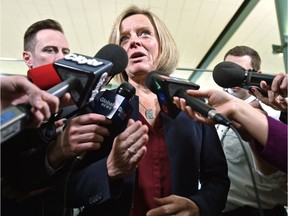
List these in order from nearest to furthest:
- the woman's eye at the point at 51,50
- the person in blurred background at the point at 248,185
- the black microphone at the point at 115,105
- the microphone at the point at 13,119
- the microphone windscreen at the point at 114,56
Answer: the microphone at the point at 13,119, the black microphone at the point at 115,105, the microphone windscreen at the point at 114,56, the person in blurred background at the point at 248,185, the woman's eye at the point at 51,50

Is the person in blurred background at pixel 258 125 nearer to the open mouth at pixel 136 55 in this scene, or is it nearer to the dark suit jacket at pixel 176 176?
the dark suit jacket at pixel 176 176

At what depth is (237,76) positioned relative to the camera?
846 millimetres

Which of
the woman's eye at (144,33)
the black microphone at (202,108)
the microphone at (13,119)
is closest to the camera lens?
the microphone at (13,119)

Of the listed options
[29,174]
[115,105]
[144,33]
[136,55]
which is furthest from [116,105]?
[144,33]

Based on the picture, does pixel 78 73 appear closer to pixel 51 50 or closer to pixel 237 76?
pixel 237 76

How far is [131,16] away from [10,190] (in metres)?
0.72

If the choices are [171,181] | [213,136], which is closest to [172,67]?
[213,136]

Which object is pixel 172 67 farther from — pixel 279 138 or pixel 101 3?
pixel 101 3

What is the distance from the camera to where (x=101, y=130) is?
0.63 meters

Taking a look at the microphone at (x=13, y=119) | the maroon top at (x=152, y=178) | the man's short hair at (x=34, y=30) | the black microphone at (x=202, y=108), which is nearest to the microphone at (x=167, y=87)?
the black microphone at (x=202, y=108)

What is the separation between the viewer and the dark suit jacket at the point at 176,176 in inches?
26.2

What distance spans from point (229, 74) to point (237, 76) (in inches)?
1.6

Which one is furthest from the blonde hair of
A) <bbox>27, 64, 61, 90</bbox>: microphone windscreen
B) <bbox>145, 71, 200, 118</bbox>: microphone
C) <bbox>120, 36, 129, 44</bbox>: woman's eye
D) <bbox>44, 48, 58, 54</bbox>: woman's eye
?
<bbox>44, 48, 58, 54</bbox>: woman's eye

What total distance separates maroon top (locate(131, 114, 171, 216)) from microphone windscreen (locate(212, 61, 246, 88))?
0.92 feet
